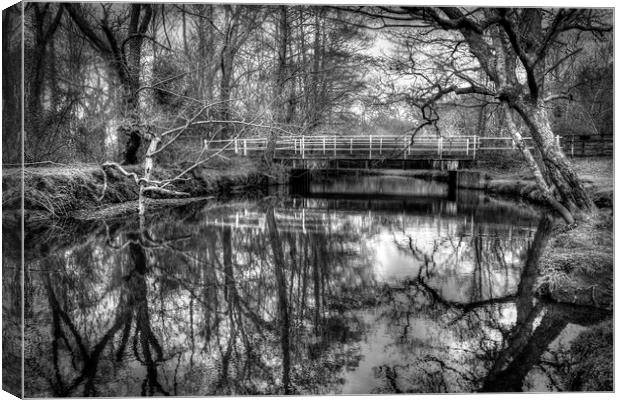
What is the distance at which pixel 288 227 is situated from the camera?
8594 millimetres

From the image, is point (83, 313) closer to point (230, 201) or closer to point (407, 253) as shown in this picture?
point (407, 253)

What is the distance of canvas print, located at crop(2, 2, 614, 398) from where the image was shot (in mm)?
2900

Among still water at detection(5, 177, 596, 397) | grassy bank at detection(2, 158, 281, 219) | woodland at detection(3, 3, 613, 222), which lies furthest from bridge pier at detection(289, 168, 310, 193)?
still water at detection(5, 177, 596, 397)

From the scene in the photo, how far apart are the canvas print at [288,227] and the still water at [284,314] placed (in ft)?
0.07

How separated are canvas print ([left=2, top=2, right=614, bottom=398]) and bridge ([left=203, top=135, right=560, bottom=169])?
3.45 m

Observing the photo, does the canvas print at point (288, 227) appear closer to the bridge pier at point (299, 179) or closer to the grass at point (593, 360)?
the grass at point (593, 360)

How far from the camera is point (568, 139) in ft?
22.0

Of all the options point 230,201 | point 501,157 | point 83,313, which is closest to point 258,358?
point 83,313

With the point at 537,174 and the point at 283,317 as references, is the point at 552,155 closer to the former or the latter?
the point at 537,174

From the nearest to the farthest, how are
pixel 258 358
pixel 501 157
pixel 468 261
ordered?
pixel 258 358, pixel 468 261, pixel 501 157

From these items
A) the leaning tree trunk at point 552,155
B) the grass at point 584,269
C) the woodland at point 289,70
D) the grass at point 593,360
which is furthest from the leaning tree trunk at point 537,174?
the grass at point 593,360

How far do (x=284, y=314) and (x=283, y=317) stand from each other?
73 millimetres

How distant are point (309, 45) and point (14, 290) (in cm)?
464

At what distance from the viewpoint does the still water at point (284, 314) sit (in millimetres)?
2846
